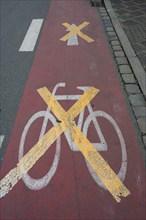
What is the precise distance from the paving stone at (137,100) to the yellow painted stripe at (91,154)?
3.08ft

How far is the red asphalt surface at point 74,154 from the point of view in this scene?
11.8ft

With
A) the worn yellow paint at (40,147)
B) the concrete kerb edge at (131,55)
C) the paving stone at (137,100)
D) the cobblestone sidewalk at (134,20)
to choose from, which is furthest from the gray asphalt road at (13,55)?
the cobblestone sidewalk at (134,20)

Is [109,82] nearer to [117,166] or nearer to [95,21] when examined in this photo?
[117,166]

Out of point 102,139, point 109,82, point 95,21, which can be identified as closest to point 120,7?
point 95,21

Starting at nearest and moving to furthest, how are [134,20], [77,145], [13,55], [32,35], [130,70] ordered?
[77,145]
[130,70]
[13,55]
[32,35]
[134,20]

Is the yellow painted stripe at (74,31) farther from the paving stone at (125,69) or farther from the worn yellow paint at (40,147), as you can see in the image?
the worn yellow paint at (40,147)

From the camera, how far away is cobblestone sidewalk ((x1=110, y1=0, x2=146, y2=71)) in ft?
23.0

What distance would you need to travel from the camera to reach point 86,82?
5.98 metres

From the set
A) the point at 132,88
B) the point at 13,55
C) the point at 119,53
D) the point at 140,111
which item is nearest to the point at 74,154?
the point at 140,111

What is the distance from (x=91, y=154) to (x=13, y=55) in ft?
13.7

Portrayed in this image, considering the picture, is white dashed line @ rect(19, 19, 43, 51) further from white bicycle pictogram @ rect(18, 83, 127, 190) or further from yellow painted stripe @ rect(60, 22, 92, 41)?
white bicycle pictogram @ rect(18, 83, 127, 190)

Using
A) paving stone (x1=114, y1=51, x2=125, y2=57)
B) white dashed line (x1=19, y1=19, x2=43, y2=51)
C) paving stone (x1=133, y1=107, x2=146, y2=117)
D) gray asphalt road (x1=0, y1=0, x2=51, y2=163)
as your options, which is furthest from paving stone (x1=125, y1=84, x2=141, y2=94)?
white dashed line (x1=19, y1=19, x2=43, y2=51)

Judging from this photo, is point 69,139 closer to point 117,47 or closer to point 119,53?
point 119,53

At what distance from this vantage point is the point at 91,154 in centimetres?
431
